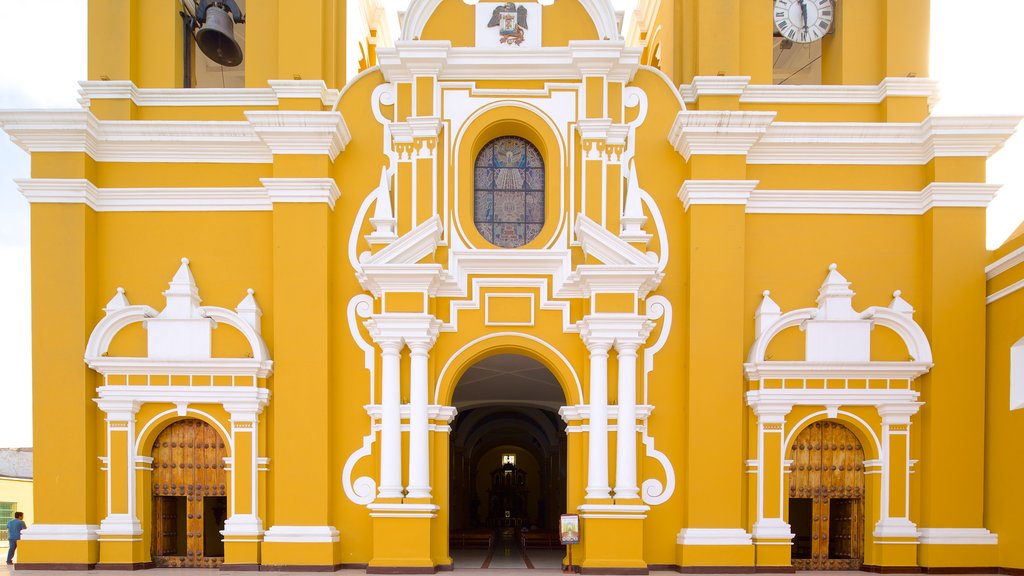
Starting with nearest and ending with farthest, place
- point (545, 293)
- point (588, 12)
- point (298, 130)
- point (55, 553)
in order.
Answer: point (55, 553), point (298, 130), point (545, 293), point (588, 12)

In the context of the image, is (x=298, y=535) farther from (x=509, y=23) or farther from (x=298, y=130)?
(x=509, y=23)

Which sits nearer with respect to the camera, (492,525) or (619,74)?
(619,74)

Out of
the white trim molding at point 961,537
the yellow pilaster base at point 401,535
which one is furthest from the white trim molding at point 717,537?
the yellow pilaster base at point 401,535

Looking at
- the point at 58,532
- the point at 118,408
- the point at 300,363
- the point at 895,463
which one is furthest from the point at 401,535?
the point at 895,463

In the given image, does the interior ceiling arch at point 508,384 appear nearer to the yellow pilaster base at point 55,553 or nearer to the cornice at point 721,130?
the cornice at point 721,130

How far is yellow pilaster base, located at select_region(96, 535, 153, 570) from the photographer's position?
13344mm

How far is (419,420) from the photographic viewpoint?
44.2ft

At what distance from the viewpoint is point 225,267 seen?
1423 centimetres

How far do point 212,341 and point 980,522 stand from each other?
12.3 metres

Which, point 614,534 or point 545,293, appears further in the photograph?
point 545,293

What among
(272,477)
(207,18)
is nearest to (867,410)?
(272,477)

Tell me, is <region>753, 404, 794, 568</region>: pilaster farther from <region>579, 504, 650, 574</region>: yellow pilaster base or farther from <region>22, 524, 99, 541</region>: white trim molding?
<region>22, 524, 99, 541</region>: white trim molding

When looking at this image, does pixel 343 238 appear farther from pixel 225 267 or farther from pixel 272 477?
pixel 272 477

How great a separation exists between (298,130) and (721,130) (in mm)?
6646
